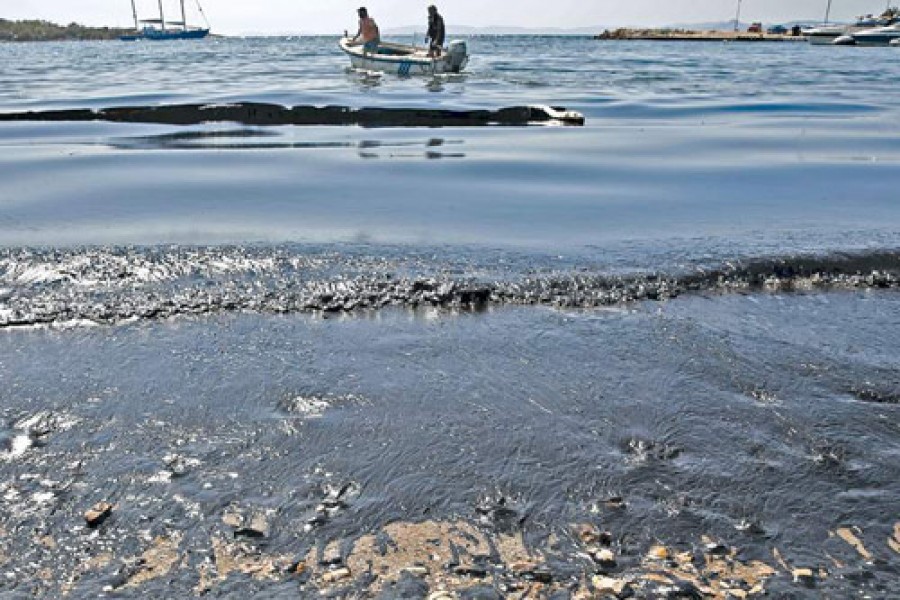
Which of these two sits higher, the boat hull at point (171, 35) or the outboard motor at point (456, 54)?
the boat hull at point (171, 35)

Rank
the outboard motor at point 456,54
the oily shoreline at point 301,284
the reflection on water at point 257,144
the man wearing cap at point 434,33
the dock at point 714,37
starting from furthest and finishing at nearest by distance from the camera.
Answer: the dock at point 714,37, the man wearing cap at point 434,33, the outboard motor at point 456,54, the reflection on water at point 257,144, the oily shoreline at point 301,284

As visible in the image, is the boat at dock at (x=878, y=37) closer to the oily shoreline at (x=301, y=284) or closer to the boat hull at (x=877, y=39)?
the boat hull at (x=877, y=39)

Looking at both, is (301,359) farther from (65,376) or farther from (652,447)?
(652,447)

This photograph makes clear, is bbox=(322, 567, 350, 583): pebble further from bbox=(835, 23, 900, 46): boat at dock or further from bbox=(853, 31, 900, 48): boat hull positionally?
bbox=(853, 31, 900, 48): boat hull

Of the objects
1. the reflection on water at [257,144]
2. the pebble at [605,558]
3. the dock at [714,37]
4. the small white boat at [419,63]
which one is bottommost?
the pebble at [605,558]

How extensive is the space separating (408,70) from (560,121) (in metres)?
14.9

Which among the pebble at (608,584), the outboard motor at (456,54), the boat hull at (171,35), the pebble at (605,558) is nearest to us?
the pebble at (608,584)

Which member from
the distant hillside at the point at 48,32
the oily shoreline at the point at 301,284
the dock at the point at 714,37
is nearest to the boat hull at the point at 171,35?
the distant hillside at the point at 48,32

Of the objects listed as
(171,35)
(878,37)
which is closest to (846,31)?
(878,37)

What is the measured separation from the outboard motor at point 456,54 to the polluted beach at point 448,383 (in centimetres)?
1863

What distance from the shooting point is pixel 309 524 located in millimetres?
2117

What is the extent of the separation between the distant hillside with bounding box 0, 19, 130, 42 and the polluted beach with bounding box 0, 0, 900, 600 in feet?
398

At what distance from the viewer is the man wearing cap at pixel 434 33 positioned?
26875 millimetres

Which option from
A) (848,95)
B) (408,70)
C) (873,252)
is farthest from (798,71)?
(873,252)
